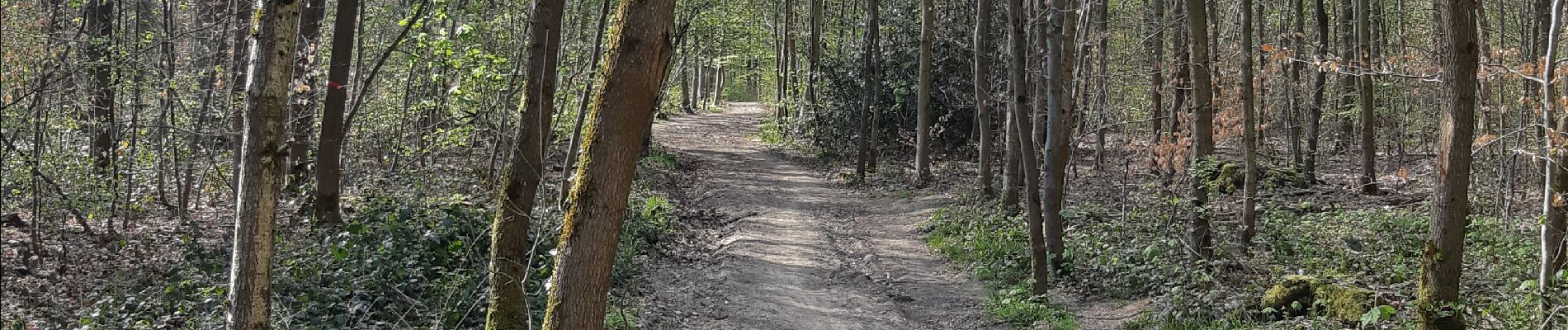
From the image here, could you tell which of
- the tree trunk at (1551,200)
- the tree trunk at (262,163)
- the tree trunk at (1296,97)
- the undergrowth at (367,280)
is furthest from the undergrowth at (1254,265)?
the tree trunk at (262,163)

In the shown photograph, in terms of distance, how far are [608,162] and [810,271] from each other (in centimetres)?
758

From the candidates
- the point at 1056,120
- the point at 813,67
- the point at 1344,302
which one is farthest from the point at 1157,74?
the point at 813,67

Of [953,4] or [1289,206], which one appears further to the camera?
[953,4]

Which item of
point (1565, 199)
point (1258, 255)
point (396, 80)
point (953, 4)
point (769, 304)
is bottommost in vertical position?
point (769, 304)

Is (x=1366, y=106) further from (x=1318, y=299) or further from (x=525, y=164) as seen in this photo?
(x=525, y=164)

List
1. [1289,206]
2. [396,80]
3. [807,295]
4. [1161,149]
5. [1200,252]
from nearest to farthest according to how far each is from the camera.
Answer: [1200,252] → [807,295] → [1161,149] → [1289,206] → [396,80]

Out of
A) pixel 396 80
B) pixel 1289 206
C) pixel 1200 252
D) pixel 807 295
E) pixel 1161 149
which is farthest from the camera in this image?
pixel 396 80

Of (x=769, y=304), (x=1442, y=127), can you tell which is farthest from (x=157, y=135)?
(x=1442, y=127)

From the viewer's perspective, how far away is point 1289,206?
1455 cm

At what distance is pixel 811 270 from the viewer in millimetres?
12867

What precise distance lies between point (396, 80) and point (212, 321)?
10376 mm

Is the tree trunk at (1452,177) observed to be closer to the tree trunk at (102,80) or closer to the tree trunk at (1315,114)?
the tree trunk at (1315,114)

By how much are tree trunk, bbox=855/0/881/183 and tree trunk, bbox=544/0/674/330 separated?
1569 cm

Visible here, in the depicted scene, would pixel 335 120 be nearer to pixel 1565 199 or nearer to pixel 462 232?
pixel 462 232
